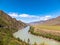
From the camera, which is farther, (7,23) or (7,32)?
(7,23)

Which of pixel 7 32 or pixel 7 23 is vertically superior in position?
pixel 7 23

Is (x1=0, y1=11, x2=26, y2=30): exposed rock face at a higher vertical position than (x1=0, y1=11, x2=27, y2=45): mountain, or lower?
higher

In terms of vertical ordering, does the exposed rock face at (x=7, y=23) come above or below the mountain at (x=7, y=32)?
above

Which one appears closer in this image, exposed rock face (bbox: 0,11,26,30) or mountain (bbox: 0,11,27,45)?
mountain (bbox: 0,11,27,45)

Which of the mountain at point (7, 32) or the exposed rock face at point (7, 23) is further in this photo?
the exposed rock face at point (7, 23)
